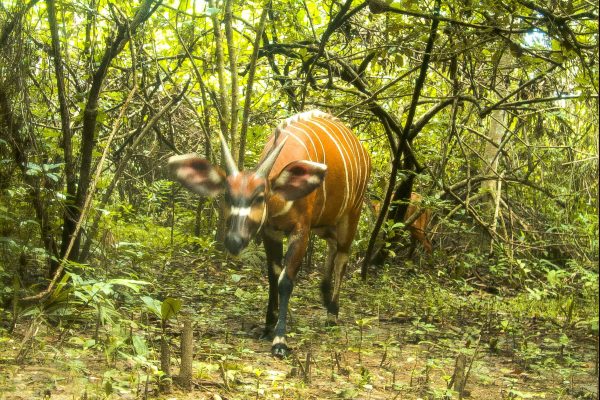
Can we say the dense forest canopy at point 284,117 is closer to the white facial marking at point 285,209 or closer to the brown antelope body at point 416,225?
the brown antelope body at point 416,225

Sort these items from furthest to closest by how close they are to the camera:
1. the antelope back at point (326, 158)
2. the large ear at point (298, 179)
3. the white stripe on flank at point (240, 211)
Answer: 1. the antelope back at point (326, 158)
2. the large ear at point (298, 179)
3. the white stripe on flank at point (240, 211)

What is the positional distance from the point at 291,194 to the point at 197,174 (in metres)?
0.63

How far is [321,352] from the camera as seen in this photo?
4.99 metres

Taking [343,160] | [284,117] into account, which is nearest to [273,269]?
[343,160]

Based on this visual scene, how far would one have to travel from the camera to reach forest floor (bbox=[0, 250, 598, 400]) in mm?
3662

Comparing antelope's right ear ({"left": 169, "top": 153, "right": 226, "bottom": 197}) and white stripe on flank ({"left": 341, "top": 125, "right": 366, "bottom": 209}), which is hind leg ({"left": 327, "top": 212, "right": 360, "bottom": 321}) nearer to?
white stripe on flank ({"left": 341, "top": 125, "right": 366, "bottom": 209})

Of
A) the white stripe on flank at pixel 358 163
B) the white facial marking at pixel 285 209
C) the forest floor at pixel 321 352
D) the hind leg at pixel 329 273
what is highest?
the white stripe on flank at pixel 358 163

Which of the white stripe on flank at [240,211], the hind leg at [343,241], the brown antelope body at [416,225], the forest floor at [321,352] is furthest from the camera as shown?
the brown antelope body at [416,225]

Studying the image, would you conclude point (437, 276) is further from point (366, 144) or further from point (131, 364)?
point (131, 364)

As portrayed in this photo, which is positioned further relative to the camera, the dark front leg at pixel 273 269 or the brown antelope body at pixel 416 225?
the brown antelope body at pixel 416 225


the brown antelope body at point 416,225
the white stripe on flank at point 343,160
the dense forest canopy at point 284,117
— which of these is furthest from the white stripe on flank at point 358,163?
the brown antelope body at point 416,225

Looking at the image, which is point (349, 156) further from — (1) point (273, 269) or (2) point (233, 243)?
(2) point (233, 243)

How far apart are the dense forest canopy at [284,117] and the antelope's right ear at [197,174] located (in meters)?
0.26

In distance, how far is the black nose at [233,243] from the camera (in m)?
4.55
